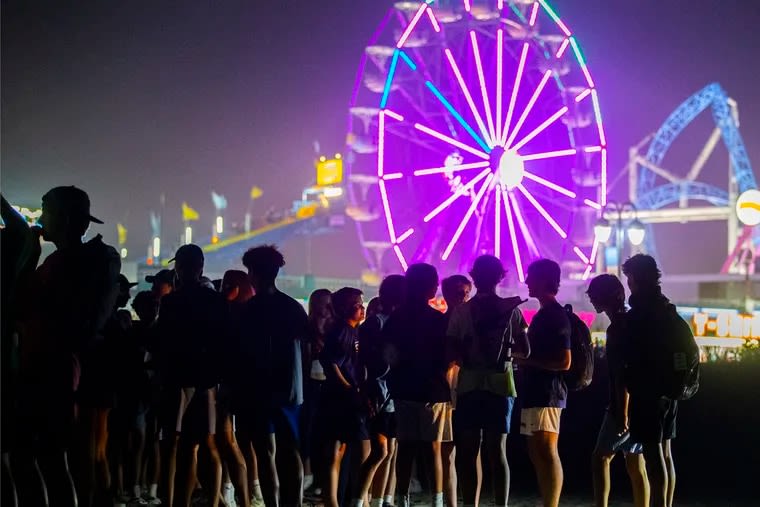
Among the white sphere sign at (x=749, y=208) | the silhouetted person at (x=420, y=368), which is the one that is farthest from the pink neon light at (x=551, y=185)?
the silhouetted person at (x=420, y=368)

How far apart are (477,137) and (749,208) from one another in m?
14.5

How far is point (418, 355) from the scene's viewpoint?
595 cm

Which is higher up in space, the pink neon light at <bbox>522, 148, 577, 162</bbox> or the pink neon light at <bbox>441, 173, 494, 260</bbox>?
the pink neon light at <bbox>522, 148, 577, 162</bbox>

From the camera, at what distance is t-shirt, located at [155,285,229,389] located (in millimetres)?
5480

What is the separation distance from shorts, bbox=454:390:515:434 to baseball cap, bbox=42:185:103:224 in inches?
105

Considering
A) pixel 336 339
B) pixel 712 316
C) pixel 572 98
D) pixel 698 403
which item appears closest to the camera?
pixel 336 339

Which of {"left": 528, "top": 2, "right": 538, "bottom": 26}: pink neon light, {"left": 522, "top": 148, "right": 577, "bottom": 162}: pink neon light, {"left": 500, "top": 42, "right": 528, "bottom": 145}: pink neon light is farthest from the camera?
{"left": 528, "top": 2, "right": 538, "bottom": 26}: pink neon light

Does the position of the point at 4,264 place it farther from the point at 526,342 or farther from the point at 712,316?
the point at 712,316

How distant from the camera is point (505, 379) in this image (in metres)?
6.05

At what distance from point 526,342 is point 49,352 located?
2.96 metres

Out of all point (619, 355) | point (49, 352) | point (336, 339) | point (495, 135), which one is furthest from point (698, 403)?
point (495, 135)

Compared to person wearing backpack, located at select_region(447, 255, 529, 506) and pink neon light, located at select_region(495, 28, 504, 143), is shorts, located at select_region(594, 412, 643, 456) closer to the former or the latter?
person wearing backpack, located at select_region(447, 255, 529, 506)

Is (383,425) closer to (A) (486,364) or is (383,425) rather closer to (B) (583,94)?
(A) (486,364)

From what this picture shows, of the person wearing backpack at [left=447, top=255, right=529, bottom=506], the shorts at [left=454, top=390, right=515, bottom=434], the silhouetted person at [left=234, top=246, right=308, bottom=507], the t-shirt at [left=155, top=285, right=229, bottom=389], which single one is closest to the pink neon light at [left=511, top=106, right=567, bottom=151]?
the person wearing backpack at [left=447, top=255, right=529, bottom=506]
